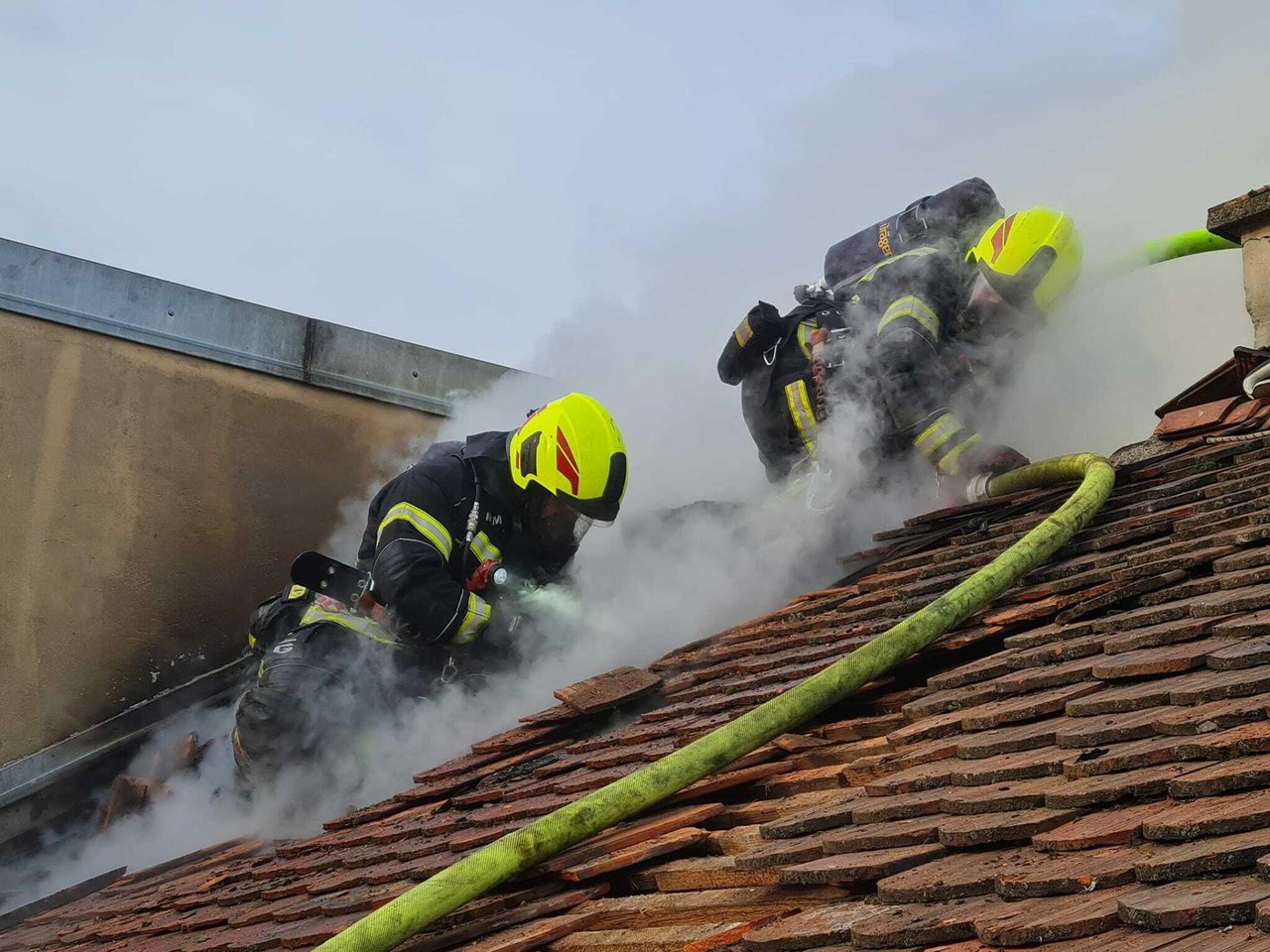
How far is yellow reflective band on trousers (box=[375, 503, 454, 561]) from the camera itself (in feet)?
20.5

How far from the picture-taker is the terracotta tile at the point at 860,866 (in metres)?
2.53

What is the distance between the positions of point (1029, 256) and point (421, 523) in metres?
2.95

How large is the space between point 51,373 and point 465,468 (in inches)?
114

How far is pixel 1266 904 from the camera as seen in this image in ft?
5.71

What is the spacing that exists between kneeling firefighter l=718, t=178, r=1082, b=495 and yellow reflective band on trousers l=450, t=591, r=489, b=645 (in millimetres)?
1761

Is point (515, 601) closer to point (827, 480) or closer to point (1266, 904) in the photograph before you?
point (827, 480)

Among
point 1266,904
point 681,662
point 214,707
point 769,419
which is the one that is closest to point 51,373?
point 214,707

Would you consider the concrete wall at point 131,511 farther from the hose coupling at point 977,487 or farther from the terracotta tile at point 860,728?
the terracotta tile at point 860,728

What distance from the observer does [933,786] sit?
2.89 meters

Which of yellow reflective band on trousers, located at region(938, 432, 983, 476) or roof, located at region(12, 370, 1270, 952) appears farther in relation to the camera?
yellow reflective band on trousers, located at region(938, 432, 983, 476)

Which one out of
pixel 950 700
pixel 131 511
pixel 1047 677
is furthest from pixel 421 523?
pixel 1047 677

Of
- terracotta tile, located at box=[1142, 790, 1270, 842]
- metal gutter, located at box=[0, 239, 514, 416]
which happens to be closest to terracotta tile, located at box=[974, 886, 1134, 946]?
terracotta tile, located at box=[1142, 790, 1270, 842]

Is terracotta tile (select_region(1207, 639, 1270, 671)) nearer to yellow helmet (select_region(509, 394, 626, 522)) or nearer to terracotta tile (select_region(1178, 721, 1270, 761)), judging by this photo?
terracotta tile (select_region(1178, 721, 1270, 761))

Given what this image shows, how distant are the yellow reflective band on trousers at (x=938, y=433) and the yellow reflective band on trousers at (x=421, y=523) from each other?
7.14 feet
